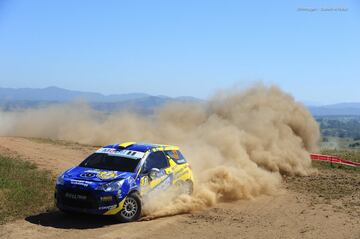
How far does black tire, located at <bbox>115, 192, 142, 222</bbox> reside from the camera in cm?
1052

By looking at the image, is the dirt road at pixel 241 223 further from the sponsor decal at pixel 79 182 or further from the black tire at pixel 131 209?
the sponsor decal at pixel 79 182

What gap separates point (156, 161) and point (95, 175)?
1.85m

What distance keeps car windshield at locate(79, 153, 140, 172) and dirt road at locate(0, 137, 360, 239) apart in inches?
47.8

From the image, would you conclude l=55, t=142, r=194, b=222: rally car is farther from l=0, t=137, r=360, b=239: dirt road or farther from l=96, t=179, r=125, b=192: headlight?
l=0, t=137, r=360, b=239: dirt road

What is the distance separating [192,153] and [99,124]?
18451 mm

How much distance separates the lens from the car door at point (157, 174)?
1119 cm

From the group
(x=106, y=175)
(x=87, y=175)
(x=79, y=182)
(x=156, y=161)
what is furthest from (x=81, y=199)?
(x=156, y=161)

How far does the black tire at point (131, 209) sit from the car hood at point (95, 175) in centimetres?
51

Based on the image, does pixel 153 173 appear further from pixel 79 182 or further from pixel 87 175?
pixel 79 182

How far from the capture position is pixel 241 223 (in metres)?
11.1

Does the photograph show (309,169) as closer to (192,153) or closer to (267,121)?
(267,121)

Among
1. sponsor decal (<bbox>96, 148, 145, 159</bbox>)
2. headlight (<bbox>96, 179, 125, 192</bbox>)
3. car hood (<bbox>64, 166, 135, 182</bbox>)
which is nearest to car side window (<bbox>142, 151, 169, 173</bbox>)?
sponsor decal (<bbox>96, 148, 145, 159</bbox>)

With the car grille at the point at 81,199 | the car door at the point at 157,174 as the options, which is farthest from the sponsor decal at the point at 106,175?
the car door at the point at 157,174

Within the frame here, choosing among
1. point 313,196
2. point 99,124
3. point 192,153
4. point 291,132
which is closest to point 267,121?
point 291,132
